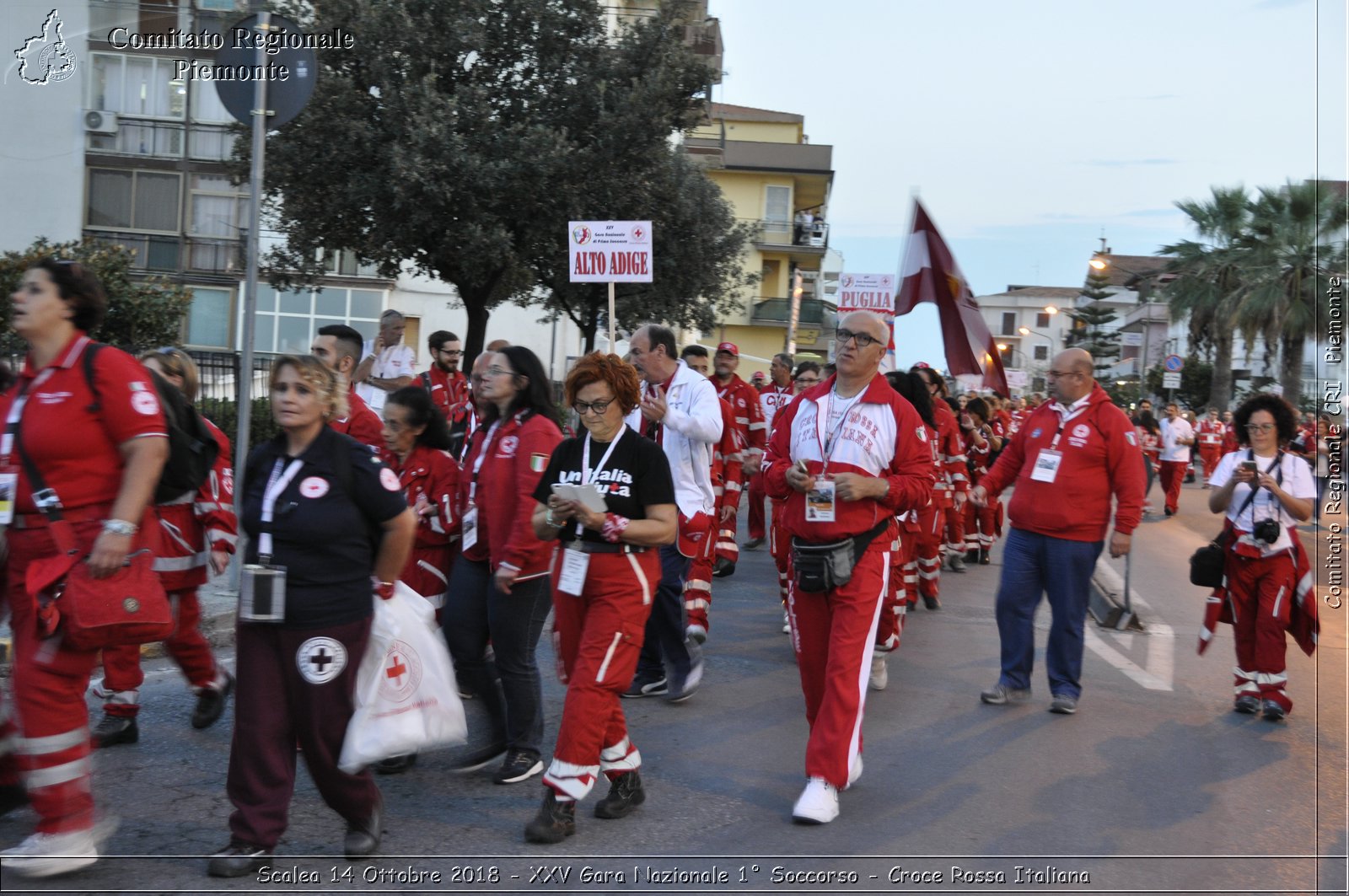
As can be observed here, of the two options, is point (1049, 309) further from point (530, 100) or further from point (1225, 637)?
point (1225, 637)

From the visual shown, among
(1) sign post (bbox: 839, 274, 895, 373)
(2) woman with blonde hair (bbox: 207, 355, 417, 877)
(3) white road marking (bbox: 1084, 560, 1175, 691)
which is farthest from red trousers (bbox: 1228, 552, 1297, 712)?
(1) sign post (bbox: 839, 274, 895, 373)

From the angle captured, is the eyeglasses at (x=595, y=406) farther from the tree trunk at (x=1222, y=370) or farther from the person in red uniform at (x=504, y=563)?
the tree trunk at (x=1222, y=370)

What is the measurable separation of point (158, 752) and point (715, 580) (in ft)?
24.2

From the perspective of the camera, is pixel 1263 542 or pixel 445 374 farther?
pixel 445 374

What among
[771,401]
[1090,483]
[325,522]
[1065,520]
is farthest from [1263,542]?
[771,401]

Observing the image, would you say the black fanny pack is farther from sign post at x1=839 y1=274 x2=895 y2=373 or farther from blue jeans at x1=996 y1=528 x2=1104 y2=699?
sign post at x1=839 y1=274 x2=895 y2=373

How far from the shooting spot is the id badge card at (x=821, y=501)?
576 centimetres

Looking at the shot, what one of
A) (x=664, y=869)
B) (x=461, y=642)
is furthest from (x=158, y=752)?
(x=664, y=869)

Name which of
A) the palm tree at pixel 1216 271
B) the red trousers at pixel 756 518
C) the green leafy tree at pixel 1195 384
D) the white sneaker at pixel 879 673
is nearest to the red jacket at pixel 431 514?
the white sneaker at pixel 879 673

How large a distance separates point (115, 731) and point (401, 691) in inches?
83.0

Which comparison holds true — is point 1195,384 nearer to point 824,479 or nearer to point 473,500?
point 824,479

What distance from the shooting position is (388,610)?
4.84 metres

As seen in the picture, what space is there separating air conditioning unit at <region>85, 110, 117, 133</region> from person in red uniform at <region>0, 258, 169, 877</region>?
30986 mm

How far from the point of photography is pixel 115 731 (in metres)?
6.06
